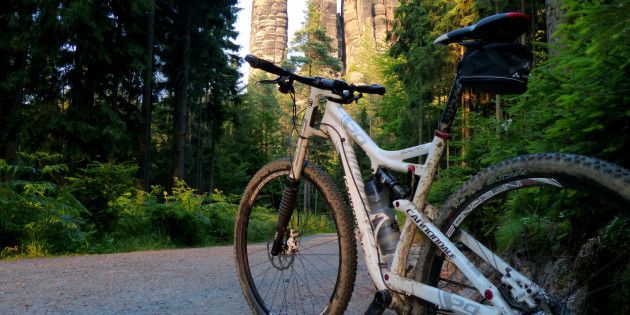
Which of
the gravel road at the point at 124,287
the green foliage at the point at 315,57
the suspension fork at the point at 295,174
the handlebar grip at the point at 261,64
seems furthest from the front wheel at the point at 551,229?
the green foliage at the point at 315,57

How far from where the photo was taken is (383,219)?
2.06 metres

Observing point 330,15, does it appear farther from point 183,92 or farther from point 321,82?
point 321,82

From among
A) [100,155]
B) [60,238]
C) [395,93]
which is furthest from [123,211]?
[395,93]

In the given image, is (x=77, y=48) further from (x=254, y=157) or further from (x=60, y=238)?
(x=254, y=157)

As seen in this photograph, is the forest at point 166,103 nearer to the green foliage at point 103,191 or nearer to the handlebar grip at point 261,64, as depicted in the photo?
the green foliage at point 103,191

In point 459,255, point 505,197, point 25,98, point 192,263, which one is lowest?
point 192,263

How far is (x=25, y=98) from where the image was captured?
11.2m

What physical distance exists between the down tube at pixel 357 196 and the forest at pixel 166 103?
0.13m

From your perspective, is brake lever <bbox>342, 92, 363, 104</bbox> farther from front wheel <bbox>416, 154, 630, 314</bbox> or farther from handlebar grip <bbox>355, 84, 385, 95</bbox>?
front wheel <bbox>416, 154, 630, 314</bbox>

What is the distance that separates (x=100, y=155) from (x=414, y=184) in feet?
38.2

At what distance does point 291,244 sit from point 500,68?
1.67m

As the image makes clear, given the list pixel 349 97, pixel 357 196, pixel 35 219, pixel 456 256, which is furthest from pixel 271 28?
pixel 456 256

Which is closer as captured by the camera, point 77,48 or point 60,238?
point 60,238

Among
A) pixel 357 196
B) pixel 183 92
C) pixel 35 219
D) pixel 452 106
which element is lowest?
pixel 35 219
